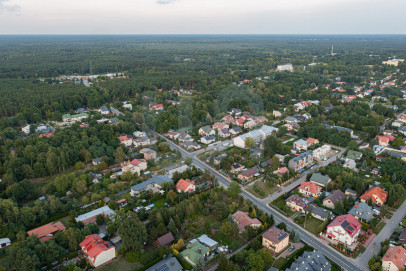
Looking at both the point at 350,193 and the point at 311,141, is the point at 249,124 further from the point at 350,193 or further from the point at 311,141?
the point at 350,193

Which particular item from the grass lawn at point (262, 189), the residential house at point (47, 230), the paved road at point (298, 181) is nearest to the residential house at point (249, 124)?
the paved road at point (298, 181)

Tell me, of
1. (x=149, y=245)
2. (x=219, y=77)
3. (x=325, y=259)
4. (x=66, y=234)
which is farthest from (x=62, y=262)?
(x=219, y=77)

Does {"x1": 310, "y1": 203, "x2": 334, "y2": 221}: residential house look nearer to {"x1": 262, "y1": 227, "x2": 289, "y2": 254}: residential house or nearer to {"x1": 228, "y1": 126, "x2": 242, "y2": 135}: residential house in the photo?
{"x1": 262, "y1": 227, "x2": 289, "y2": 254}: residential house

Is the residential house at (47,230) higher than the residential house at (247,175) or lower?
lower

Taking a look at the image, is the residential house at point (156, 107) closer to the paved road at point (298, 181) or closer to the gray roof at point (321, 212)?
the paved road at point (298, 181)

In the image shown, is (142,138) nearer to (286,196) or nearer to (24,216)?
(24,216)

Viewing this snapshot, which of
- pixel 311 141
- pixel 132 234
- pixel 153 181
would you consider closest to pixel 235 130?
pixel 311 141
